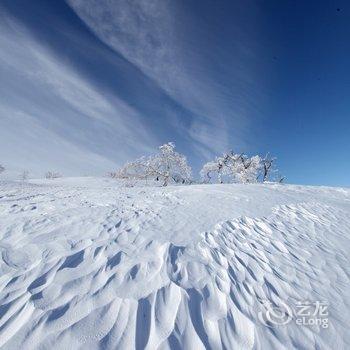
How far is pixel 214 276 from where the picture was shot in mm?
4137

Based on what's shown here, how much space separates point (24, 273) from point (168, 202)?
5.49 metres

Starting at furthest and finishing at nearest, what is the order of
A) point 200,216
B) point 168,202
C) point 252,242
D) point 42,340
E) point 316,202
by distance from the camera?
point 316,202 → point 168,202 → point 200,216 → point 252,242 → point 42,340

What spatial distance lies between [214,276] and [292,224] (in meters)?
4.40

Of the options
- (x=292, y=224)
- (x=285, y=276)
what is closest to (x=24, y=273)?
(x=285, y=276)

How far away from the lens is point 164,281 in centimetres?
383

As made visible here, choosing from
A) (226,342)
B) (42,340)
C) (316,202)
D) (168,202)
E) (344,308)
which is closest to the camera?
(42,340)

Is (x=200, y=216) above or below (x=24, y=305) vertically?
above

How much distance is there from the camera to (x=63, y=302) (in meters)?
3.19

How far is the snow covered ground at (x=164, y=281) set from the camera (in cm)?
294

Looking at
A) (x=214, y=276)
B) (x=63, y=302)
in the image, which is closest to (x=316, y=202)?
(x=214, y=276)

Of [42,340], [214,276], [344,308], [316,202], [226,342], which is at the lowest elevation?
[42,340]

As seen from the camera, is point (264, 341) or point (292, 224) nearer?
point (264, 341)

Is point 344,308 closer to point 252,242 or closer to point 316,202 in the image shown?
point 252,242

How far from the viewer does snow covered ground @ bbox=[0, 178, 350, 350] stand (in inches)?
116
